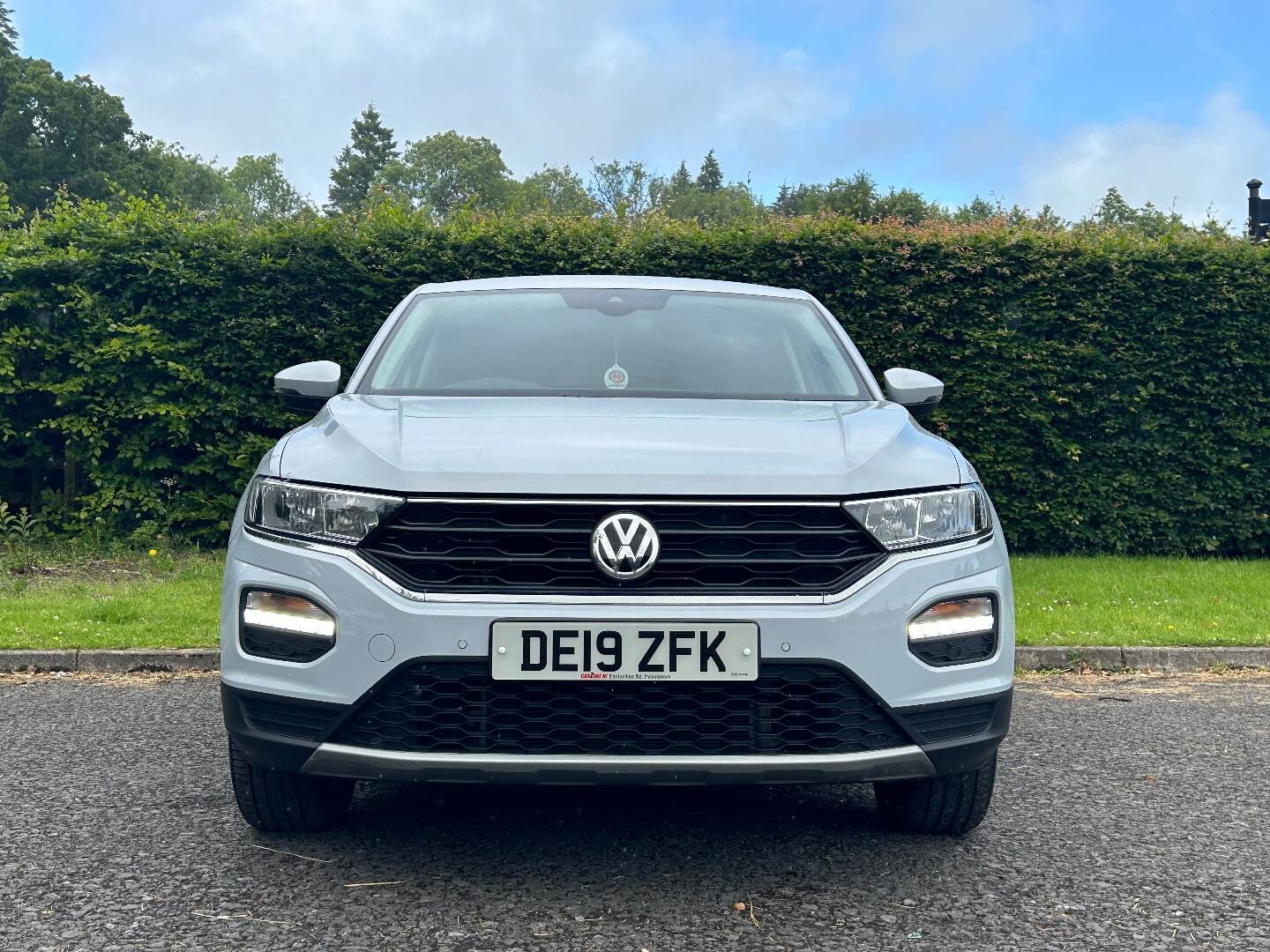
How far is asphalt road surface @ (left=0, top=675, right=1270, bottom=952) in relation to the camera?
114 inches

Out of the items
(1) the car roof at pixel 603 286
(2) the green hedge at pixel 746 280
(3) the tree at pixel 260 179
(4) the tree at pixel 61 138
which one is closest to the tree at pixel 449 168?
(3) the tree at pixel 260 179

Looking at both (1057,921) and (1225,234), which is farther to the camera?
(1225,234)

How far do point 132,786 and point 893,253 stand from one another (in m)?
7.76

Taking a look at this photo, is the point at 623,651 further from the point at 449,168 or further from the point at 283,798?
the point at 449,168

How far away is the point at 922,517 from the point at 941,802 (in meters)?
0.92

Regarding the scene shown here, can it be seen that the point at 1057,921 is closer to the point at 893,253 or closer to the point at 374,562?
the point at 374,562

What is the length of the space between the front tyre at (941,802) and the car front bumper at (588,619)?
41 centimetres

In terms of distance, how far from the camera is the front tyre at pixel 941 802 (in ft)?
11.5

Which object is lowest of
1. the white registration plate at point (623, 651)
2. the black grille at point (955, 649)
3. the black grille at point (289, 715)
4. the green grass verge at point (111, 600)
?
the green grass verge at point (111, 600)

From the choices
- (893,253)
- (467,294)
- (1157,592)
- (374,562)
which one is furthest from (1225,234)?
(374,562)

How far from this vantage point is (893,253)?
10312mm

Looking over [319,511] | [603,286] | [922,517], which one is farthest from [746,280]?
[319,511]

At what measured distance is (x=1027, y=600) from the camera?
28.0ft

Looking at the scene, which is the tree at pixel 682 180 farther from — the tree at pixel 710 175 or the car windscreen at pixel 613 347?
the car windscreen at pixel 613 347
